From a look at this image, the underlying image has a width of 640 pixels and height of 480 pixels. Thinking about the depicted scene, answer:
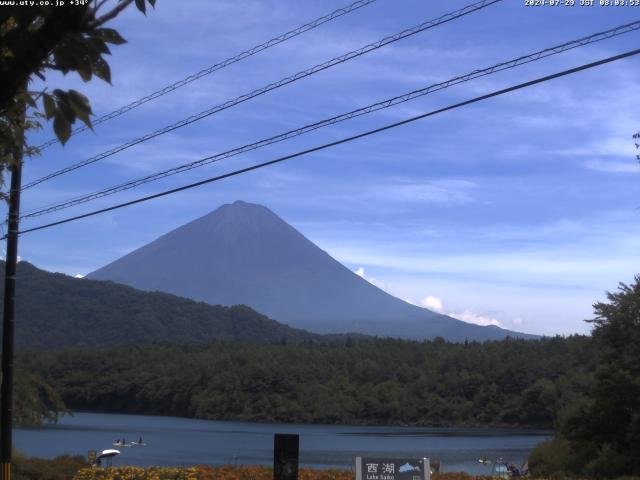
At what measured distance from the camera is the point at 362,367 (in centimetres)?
10644

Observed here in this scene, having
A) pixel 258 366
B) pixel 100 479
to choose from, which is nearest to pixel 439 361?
pixel 258 366

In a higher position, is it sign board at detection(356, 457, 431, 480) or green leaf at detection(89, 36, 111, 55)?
green leaf at detection(89, 36, 111, 55)

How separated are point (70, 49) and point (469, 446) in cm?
6755

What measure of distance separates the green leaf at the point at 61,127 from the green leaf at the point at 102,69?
8.1 inches

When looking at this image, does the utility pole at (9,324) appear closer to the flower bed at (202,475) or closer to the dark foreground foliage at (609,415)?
the flower bed at (202,475)

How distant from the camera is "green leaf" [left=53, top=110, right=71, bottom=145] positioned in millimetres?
3277

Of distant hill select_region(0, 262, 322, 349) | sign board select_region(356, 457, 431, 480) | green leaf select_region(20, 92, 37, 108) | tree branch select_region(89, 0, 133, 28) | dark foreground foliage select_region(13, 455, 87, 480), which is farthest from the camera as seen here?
distant hill select_region(0, 262, 322, 349)

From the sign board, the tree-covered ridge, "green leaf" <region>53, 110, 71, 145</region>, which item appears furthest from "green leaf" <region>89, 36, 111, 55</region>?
the tree-covered ridge

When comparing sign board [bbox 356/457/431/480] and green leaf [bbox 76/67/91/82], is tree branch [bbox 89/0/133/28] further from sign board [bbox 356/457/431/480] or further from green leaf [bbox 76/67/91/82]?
sign board [bbox 356/457/431/480]

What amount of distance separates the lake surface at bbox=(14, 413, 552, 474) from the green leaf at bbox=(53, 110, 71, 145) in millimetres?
39192

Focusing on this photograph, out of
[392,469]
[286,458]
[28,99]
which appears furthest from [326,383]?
[28,99]

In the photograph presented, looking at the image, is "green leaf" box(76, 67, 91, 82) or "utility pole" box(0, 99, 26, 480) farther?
"utility pole" box(0, 99, 26, 480)

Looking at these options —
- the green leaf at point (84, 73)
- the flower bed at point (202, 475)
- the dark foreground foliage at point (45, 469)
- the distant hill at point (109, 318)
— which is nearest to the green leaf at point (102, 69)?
the green leaf at point (84, 73)

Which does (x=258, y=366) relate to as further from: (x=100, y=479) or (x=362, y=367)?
(x=100, y=479)
